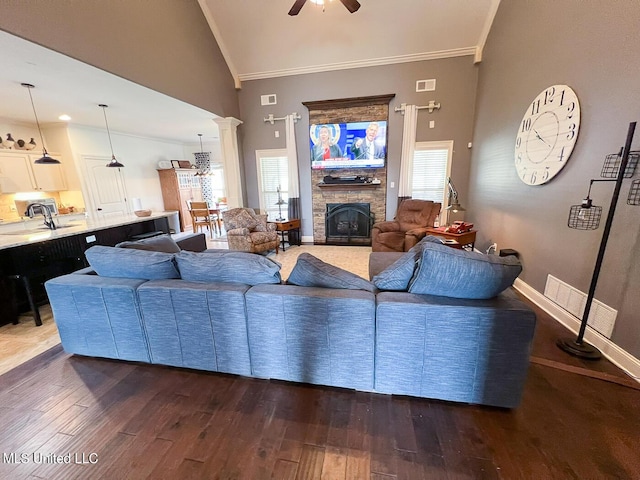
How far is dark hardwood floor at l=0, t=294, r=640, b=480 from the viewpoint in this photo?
3.87 feet

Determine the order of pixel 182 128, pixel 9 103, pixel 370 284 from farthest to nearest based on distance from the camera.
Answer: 1. pixel 182 128
2. pixel 9 103
3. pixel 370 284

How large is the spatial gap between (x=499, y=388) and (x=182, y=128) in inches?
274

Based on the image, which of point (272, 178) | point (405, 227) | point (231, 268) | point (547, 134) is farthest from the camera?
point (272, 178)

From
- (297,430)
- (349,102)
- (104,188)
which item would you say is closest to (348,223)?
(349,102)

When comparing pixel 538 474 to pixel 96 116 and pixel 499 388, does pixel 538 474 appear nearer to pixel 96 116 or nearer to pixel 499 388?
pixel 499 388

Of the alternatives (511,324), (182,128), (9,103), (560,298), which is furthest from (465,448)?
(182,128)

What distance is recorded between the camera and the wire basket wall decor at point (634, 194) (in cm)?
170

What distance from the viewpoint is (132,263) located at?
5.88ft

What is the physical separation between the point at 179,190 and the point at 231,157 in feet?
8.70

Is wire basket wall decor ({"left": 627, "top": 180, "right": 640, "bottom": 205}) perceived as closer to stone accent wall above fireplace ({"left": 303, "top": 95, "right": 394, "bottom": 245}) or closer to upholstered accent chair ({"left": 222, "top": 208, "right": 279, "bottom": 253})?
stone accent wall above fireplace ({"left": 303, "top": 95, "right": 394, "bottom": 245})

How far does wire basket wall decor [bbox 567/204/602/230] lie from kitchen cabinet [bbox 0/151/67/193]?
25.0 feet

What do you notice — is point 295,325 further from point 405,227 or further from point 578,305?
point 405,227

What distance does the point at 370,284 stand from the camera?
156 cm

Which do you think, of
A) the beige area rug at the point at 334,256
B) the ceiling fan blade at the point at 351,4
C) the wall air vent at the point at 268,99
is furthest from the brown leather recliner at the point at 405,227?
the wall air vent at the point at 268,99
